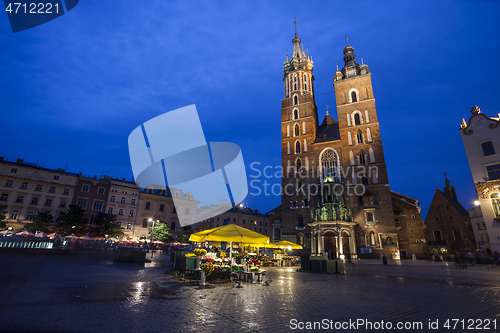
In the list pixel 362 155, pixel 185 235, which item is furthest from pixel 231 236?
pixel 362 155

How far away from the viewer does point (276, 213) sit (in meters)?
47.6

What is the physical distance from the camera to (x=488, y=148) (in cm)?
2841

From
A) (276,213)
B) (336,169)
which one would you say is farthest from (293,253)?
(336,169)

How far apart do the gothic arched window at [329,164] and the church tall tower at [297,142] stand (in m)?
2.46

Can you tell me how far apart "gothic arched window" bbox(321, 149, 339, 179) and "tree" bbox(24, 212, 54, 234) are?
46.8 metres

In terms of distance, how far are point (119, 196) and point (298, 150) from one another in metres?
37.9

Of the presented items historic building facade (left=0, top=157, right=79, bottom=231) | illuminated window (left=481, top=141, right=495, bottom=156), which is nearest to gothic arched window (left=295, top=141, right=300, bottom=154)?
illuminated window (left=481, top=141, right=495, bottom=156)

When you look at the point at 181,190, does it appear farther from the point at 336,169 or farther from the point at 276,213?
the point at 336,169

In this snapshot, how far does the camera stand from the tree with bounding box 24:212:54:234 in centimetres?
3697

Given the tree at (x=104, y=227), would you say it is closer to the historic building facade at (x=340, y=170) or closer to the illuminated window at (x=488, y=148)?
the historic building facade at (x=340, y=170)

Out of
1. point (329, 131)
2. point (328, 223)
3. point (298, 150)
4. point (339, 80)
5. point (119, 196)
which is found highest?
point (339, 80)

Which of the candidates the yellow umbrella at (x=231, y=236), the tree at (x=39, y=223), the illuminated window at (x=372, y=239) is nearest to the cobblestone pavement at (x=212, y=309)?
the yellow umbrella at (x=231, y=236)

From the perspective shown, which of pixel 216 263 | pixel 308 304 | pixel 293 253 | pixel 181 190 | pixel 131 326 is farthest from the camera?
pixel 181 190

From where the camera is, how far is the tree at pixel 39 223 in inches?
1455
